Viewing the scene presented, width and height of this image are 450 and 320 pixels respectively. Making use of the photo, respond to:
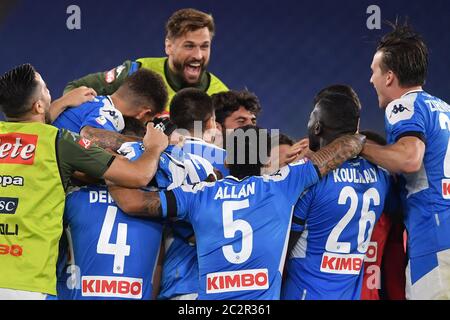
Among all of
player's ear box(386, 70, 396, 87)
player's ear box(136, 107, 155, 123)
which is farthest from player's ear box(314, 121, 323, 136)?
player's ear box(136, 107, 155, 123)

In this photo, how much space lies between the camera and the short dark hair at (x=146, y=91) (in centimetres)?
415

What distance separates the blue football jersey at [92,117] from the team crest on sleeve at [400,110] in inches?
56.1

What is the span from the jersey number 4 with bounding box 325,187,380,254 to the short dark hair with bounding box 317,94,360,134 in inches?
12.0

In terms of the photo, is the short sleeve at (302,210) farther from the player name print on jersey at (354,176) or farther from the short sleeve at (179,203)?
the short sleeve at (179,203)

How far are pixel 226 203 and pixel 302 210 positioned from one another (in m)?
0.41

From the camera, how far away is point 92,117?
402 cm

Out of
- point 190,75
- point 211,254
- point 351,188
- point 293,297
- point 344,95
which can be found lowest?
point 293,297

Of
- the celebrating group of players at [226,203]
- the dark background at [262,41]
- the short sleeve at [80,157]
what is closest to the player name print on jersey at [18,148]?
the celebrating group of players at [226,203]

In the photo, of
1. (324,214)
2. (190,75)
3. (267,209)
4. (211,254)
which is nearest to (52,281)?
(211,254)

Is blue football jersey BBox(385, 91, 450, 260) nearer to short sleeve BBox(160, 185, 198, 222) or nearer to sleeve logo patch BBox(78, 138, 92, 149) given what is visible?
short sleeve BBox(160, 185, 198, 222)

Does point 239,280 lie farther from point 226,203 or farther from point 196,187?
point 196,187

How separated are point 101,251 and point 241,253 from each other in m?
0.65
